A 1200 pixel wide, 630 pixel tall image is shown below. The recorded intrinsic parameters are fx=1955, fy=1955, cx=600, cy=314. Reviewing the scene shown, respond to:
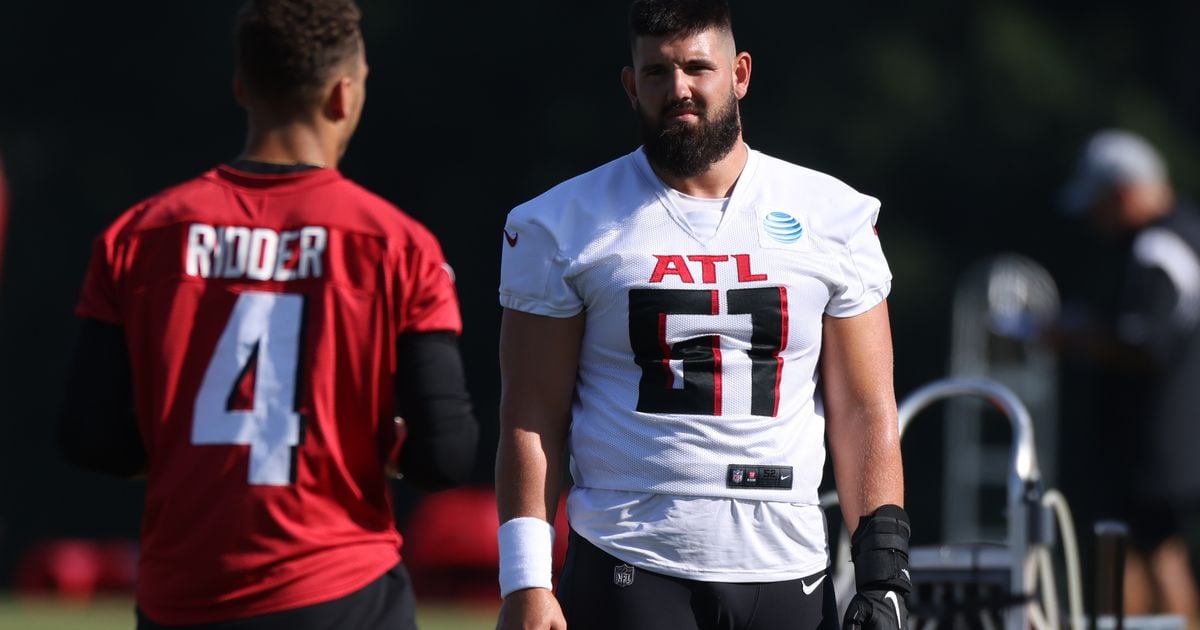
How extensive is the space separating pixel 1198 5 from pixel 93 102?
43.2 feet

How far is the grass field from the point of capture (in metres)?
10.3

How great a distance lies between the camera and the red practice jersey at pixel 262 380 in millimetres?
3289

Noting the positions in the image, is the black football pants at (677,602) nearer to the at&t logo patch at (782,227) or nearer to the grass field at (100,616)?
the at&t logo patch at (782,227)

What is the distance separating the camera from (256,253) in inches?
132

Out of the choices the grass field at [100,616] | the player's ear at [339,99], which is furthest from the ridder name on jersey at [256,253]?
the grass field at [100,616]

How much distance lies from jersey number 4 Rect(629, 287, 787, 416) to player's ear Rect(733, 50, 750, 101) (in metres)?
0.44

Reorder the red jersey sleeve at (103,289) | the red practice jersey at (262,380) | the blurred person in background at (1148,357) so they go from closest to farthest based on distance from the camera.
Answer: the red practice jersey at (262,380), the red jersey sleeve at (103,289), the blurred person in background at (1148,357)

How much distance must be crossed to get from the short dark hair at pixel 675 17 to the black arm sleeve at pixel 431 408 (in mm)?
692

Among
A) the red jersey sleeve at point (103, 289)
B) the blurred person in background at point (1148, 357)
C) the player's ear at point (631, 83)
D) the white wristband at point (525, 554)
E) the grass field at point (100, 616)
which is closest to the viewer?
the red jersey sleeve at point (103, 289)

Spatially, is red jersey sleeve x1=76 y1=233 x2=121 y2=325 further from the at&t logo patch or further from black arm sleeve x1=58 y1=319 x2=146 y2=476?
the at&t logo patch

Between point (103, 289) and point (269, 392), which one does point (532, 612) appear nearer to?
point (269, 392)

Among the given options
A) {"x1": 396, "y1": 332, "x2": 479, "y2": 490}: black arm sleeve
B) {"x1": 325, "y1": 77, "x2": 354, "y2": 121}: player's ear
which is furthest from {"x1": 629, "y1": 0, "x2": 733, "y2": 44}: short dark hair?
{"x1": 396, "y1": 332, "x2": 479, "y2": 490}: black arm sleeve

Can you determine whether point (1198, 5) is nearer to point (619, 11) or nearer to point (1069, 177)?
point (1069, 177)

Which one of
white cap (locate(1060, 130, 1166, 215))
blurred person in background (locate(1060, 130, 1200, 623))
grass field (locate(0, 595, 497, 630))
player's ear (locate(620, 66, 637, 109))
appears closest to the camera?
player's ear (locate(620, 66, 637, 109))
